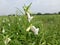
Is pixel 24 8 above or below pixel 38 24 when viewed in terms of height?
above

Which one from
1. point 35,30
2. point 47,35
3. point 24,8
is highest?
point 24,8

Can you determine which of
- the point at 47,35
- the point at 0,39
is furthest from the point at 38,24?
the point at 0,39

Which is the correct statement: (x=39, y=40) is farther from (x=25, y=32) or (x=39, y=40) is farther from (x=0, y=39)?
(x=0, y=39)

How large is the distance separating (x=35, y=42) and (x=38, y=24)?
193mm

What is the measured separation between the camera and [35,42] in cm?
243

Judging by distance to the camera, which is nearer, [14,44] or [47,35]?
[14,44]

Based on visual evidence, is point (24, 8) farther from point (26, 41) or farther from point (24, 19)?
point (26, 41)

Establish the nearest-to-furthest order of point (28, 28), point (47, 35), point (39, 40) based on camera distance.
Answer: point (28, 28) < point (39, 40) < point (47, 35)

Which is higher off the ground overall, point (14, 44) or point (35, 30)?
point (35, 30)

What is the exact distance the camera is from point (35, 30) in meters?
2.27

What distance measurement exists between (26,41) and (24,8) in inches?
12.3

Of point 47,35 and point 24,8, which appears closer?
point 24,8

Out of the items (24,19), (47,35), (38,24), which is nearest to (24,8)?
(24,19)

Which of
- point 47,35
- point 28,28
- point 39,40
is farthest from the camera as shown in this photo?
point 47,35
